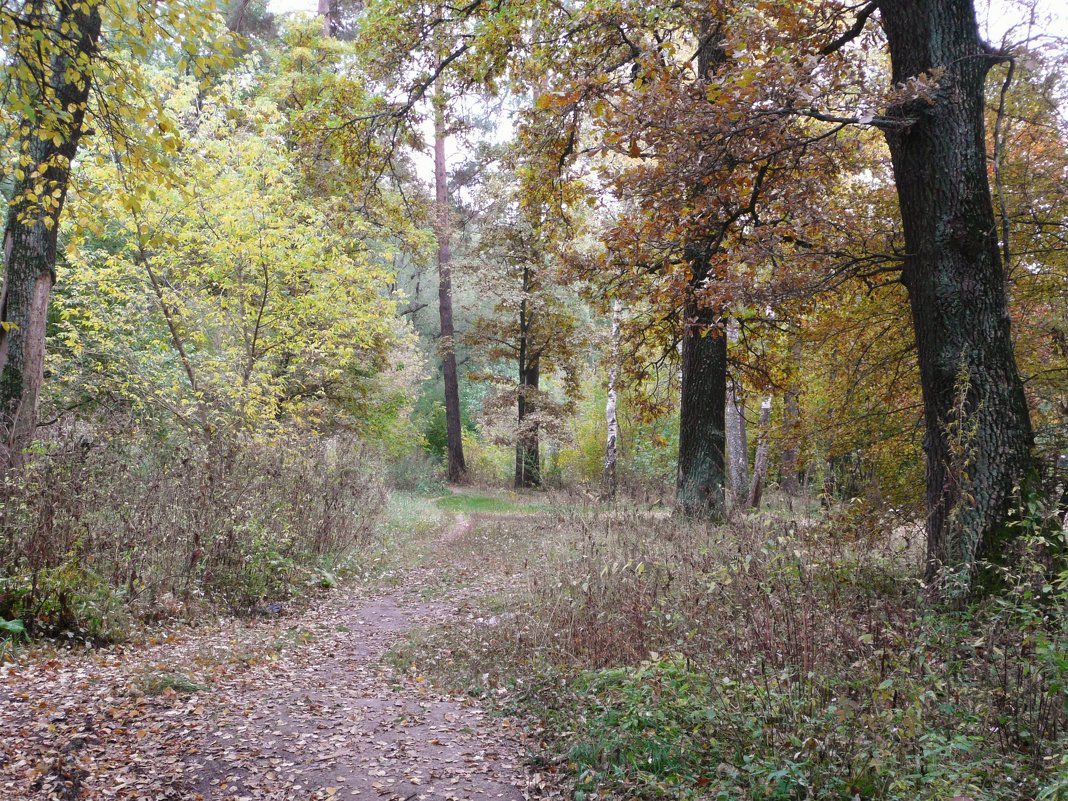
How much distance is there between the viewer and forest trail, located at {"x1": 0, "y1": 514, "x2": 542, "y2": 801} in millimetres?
3877

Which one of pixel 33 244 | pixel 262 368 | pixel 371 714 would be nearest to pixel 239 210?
pixel 262 368

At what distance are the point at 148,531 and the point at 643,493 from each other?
5912mm

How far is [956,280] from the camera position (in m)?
5.02

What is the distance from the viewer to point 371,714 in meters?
5.16

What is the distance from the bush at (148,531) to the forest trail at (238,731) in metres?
0.66

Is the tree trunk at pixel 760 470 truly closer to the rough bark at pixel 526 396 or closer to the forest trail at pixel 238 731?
the rough bark at pixel 526 396

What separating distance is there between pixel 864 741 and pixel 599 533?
14.8 ft

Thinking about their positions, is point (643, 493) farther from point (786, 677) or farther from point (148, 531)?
point (148, 531)

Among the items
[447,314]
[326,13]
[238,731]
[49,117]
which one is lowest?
[238,731]

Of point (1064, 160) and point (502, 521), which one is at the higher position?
point (1064, 160)

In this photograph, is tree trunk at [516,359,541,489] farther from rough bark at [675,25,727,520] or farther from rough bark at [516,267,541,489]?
rough bark at [675,25,727,520]

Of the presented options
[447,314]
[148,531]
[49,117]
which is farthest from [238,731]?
[447,314]

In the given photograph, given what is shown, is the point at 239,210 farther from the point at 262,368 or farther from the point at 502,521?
the point at 502,521

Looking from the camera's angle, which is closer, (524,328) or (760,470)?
(760,470)
